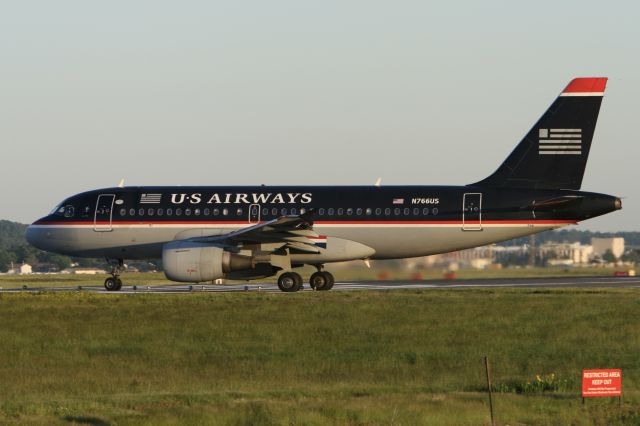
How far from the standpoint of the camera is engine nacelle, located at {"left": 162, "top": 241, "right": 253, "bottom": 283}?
132ft

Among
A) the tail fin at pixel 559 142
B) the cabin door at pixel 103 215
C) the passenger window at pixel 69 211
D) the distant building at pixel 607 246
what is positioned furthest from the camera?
the distant building at pixel 607 246

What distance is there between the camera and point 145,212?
147 feet

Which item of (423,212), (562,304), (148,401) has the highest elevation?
(423,212)

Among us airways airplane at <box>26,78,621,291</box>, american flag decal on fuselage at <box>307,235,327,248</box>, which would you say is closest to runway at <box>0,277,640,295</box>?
us airways airplane at <box>26,78,621,291</box>

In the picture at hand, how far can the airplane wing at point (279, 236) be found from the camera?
131ft

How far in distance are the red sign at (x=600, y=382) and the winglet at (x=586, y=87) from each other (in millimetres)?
25796

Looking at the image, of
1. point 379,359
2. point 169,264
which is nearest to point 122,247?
point 169,264

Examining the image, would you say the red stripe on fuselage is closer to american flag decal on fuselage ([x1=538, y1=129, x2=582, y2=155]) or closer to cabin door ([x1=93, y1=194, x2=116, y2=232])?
cabin door ([x1=93, y1=194, x2=116, y2=232])

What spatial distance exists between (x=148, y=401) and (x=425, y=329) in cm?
1276

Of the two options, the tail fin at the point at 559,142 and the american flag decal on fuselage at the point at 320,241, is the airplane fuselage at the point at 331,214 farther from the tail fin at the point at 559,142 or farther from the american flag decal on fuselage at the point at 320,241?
the tail fin at the point at 559,142

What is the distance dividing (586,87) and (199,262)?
1712 cm

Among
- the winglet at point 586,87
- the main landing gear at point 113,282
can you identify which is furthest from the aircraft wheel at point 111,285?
the winglet at point 586,87

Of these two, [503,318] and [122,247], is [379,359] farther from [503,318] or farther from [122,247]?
[122,247]

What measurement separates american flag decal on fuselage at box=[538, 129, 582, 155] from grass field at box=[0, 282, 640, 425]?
5.79m
